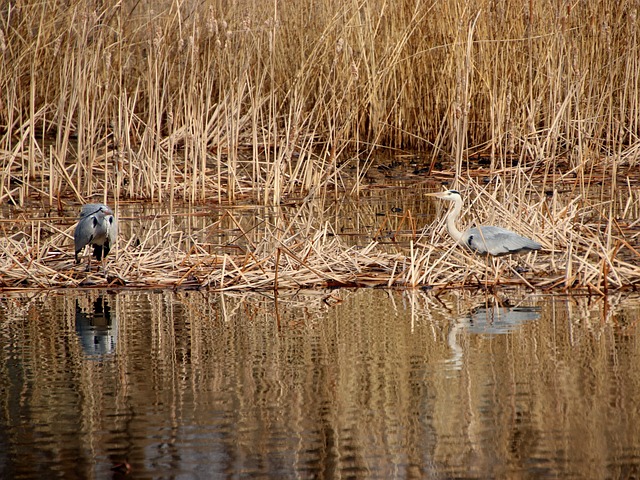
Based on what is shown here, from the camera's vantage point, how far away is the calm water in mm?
3086

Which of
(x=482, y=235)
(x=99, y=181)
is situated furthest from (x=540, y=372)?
(x=99, y=181)

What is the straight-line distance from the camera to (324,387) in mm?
3861

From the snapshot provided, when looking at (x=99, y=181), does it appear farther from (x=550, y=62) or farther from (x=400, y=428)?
(x=400, y=428)

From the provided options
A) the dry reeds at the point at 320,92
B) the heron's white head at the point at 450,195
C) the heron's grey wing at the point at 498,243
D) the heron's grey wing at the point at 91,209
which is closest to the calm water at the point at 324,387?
the heron's grey wing at the point at 498,243

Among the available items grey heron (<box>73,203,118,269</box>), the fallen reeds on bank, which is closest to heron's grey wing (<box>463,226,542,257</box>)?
the fallen reeds on bank

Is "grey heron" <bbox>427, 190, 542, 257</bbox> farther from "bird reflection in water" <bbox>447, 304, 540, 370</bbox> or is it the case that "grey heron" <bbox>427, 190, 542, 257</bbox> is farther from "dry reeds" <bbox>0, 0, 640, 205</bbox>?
"dry reeds" <bbox>0, 0, 640, 205</bbox>

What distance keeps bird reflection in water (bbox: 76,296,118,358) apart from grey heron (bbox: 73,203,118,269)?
533 mm

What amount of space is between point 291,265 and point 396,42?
233 inches

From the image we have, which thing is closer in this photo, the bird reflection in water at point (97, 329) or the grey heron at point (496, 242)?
the bird reflection in water at point (97, 329)

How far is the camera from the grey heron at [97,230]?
6133 millimetres

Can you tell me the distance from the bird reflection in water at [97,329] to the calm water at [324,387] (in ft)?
0.05

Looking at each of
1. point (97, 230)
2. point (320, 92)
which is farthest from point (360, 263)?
point (320, 92)

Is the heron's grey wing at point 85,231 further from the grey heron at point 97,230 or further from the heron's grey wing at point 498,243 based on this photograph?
the heron's grey wing at point 498,243

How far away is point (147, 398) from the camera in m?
3.77
